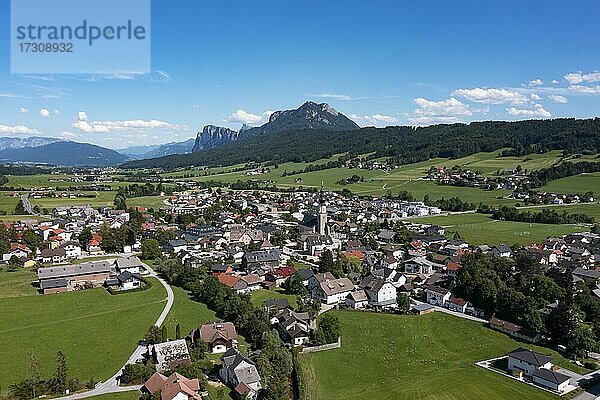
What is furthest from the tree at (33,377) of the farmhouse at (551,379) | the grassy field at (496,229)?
the grassy field at (496,229)

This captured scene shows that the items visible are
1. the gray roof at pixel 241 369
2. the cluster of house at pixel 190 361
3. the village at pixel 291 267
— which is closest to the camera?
the cluster of house at pixel 190 361

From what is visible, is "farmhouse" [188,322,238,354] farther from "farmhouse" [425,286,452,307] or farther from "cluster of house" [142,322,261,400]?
"farmhouse" [425,286,452,307]

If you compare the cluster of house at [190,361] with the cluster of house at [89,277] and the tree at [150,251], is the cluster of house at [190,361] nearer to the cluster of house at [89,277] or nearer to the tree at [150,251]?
the cluster of house at [89,277]

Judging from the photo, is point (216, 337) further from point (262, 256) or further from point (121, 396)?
point (262, 256)

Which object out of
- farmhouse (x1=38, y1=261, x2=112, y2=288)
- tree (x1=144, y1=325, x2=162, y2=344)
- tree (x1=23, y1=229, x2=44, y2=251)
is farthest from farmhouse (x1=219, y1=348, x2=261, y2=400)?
tree (x1=23, y1=229, x2=44, y2=251)

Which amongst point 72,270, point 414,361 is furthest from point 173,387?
point 72,270

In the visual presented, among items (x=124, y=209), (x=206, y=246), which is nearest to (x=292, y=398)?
(x=206, y=246)
